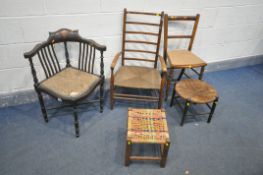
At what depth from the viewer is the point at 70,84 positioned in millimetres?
1920

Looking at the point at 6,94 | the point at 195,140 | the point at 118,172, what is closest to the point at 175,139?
the point at 195,140

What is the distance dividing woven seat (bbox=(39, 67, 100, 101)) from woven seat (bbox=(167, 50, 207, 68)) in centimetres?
84

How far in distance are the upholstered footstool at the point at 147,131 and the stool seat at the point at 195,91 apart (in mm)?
366

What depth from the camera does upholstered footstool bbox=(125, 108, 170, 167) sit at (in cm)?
164

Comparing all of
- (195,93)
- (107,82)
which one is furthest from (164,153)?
(107,82)

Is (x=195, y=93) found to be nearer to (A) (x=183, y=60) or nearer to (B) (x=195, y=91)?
(B) (x=195, y=91)

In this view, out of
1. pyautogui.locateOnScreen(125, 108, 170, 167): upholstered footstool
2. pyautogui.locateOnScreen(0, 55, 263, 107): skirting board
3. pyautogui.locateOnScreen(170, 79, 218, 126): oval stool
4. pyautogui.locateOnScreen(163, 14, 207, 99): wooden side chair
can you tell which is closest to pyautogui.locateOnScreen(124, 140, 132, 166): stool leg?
pyautogui.locateOnScreen(125, 108, 170, 167): upholstered footstool

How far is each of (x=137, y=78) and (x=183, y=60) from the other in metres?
0.56

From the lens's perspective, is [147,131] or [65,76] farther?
[65,76]

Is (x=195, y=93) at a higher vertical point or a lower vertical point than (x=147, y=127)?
higher

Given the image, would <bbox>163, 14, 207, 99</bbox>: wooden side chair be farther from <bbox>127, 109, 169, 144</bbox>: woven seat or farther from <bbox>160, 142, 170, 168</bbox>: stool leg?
<bbox>160, 142, 170, 168</bbox>: stool leg

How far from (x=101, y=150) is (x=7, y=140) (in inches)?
33.9

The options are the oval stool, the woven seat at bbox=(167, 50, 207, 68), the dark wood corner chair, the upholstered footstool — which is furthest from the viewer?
the woven seat at bbox=(167, 50, 207, 68)

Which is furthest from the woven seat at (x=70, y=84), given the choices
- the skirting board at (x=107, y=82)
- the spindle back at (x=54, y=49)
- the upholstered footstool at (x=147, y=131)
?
the skirting board at (x=107, y=82)
